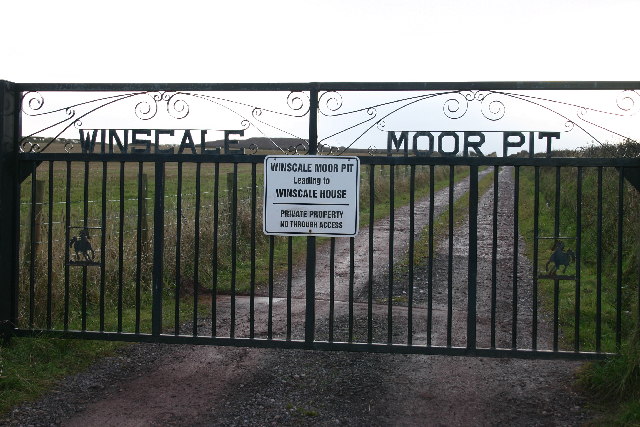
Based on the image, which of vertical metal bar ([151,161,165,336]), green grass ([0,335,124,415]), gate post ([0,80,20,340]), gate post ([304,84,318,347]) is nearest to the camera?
green grass ([0,335,124,415])

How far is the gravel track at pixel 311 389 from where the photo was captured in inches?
221

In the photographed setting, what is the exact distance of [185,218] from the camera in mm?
11570

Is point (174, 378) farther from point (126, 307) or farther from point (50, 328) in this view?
point (126, 307)

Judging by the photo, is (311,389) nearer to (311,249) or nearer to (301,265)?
(311,249)

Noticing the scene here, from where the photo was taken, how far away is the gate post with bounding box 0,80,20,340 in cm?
696

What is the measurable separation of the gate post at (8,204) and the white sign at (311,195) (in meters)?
2.55

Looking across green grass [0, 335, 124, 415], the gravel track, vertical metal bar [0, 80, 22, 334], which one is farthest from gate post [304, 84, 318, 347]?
vertical metal bar [0, 80, 22, 334]

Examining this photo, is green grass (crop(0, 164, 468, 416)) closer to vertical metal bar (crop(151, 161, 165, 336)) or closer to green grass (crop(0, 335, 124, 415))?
green grass (crop(0, 335, 124, 415))

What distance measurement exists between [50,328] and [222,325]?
205cm

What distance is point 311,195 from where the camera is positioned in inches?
257

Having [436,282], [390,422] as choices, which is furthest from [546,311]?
[390,422]

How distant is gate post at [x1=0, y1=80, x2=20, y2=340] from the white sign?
8.35 feet

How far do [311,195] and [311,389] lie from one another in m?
1.68

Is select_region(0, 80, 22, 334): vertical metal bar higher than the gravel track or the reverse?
higher
